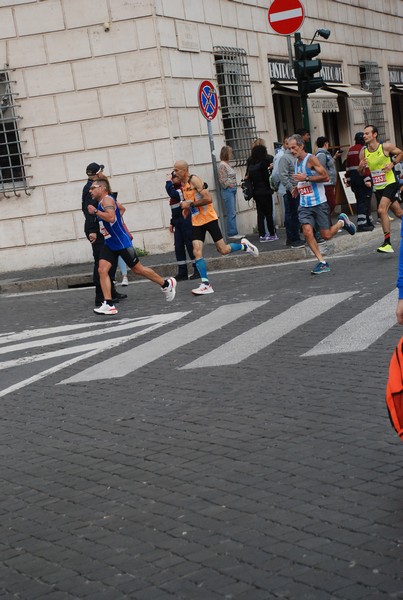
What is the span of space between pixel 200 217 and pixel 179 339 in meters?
4.63

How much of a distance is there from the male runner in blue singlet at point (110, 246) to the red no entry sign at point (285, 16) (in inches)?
279

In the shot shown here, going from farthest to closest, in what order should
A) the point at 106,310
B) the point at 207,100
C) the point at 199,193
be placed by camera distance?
the point at 207,100 < the point at 199,193 < the point at 106,310

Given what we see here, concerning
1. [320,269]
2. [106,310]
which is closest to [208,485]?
[106,310]

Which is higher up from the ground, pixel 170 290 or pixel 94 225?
pixel 94 225

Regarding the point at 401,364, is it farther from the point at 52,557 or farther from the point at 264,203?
the point at 264,203

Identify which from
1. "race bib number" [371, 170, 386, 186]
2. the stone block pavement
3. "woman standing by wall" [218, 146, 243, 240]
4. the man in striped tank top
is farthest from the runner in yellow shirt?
the stone block pavement

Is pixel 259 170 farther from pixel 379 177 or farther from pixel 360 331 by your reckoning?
pixel 360 331

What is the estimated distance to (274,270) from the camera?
1709 cm

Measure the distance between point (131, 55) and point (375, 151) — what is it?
19.1 feet

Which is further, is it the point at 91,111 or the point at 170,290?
the point at 91,111

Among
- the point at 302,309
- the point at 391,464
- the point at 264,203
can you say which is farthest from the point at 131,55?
the point at 391,464

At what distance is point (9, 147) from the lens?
21.7m

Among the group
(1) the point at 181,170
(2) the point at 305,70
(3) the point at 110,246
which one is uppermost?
(2) the point at 305,70

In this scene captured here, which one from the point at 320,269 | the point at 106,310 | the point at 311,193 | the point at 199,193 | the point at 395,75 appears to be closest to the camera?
the point at 106,310
